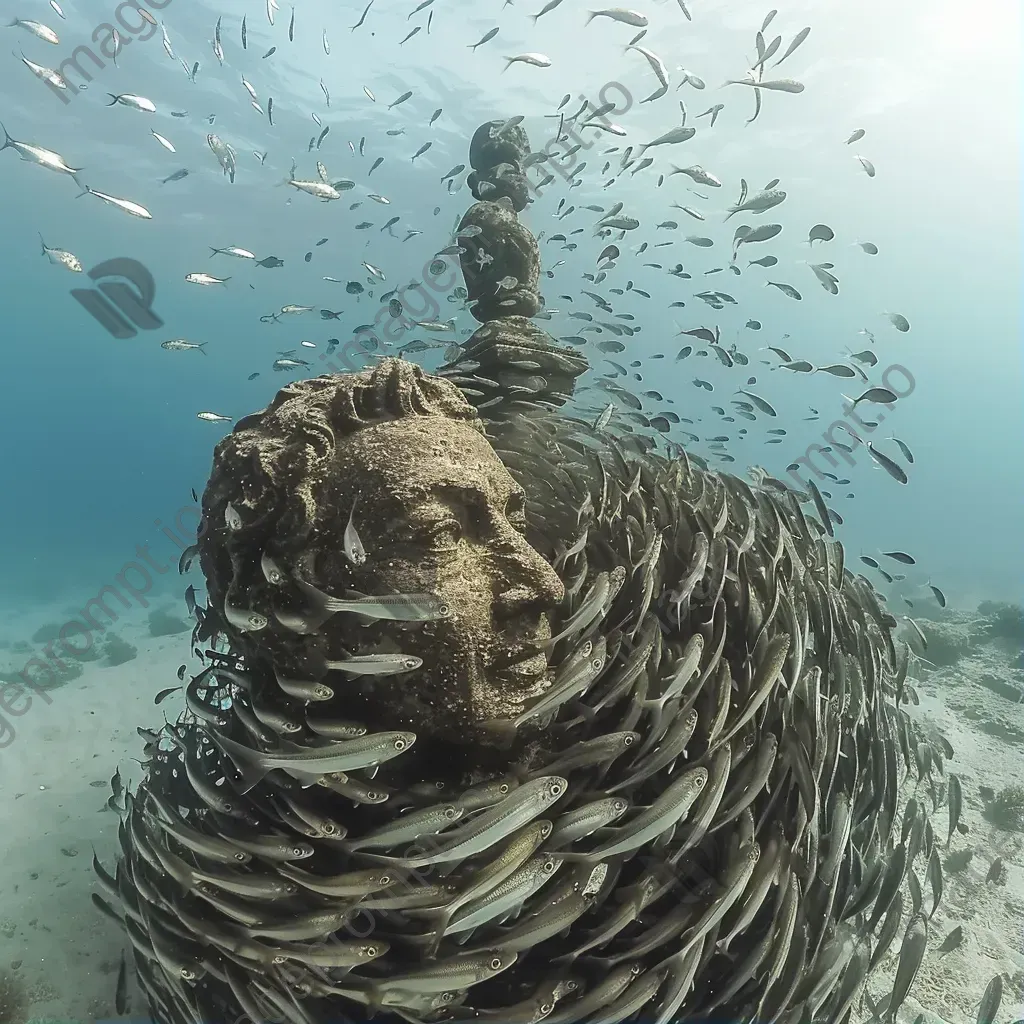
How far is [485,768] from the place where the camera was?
9.55 ft

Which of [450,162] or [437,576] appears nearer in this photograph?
[437,576]

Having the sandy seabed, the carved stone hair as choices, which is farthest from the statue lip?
the sandy seabed

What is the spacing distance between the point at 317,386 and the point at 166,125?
117 ft

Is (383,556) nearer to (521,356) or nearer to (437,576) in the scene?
(437,576)

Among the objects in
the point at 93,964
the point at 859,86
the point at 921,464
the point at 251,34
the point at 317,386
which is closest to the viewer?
the point at 317,386

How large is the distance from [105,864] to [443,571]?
616 centimetres

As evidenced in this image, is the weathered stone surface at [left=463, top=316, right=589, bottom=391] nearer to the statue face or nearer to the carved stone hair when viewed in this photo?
the carved stone hair

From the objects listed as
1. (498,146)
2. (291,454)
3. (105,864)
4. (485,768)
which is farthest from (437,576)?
(498,146)

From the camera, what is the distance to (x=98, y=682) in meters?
→ 15.2

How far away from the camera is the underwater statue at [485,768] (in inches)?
95.7

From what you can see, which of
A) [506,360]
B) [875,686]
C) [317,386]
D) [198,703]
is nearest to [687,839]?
[875,686]

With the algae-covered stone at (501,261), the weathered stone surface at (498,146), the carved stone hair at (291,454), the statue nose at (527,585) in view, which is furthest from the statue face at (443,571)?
the weathered stone surface at (498,146)

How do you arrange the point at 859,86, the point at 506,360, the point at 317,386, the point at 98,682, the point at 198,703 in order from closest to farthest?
1. the point at 198,703
2. the point at 317,386
3. the point at 506,360
4. the point at 98,682
5. the point at 859,86

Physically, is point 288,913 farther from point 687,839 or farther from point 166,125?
point 166,125
